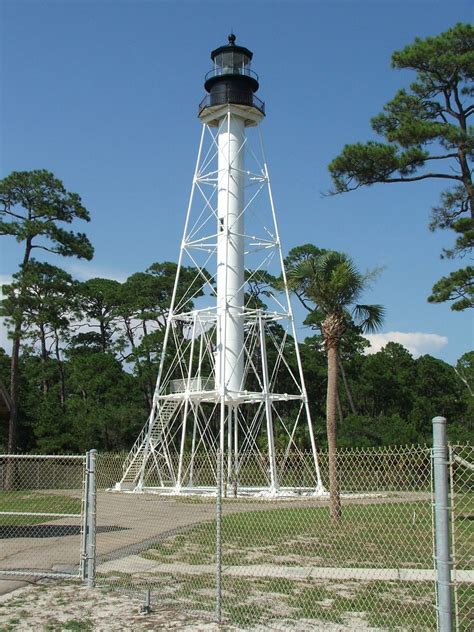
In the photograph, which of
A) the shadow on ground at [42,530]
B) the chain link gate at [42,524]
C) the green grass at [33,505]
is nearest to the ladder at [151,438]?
the chain link gate at [42,524]

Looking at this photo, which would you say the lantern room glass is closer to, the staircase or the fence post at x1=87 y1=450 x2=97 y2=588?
the staircase

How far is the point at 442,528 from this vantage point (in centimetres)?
610

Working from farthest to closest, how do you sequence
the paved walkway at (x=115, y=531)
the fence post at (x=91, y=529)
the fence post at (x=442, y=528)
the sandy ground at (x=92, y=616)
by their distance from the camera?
the paved walkway at (x=115, y=531) → the fence post at (x=91, y=529) → the sandy ground at (x=92, y=616) → the fence post at (x=442, y=528)

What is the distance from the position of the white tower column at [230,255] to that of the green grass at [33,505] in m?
8.46

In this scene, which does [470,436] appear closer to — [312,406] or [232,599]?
[312,406]

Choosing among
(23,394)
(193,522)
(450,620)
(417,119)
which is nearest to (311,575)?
(450,620)

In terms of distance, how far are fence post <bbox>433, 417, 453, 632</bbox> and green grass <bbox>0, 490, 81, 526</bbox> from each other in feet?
45.8

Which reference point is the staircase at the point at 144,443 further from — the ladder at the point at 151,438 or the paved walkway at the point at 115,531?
the paved walkway at the point at 115,531

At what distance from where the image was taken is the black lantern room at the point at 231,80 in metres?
33.8

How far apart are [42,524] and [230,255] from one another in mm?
17053

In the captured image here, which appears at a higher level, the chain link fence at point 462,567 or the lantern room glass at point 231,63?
the lantern room glass at point 231,63

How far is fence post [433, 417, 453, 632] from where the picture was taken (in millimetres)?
5934

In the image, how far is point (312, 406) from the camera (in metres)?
57.4

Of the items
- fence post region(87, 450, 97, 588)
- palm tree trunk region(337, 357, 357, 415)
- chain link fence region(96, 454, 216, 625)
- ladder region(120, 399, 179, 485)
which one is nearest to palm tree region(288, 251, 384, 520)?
chain link fence region(96, 454, 216, 625)
